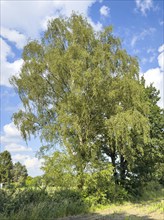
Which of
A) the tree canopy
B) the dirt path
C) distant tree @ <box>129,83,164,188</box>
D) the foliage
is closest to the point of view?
the dirt path

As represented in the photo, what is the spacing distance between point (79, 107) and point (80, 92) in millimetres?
917

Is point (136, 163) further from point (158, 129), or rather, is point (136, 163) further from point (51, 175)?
point (51, 175)

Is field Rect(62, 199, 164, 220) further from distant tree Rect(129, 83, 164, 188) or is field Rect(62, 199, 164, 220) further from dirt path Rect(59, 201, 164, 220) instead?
distant tree Rect(129, 83, 164, 188)

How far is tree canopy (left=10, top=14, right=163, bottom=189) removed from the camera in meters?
15.6

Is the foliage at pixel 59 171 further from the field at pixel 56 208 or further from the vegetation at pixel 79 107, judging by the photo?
the field at pixel 56 208

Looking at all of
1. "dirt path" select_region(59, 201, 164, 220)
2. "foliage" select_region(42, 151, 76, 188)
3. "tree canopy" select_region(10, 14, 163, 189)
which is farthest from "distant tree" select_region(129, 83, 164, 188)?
"foliage" select_region(42, 151, 76, 188)

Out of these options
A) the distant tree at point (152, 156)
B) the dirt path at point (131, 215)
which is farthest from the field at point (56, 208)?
the distant tree at point (152, 156)

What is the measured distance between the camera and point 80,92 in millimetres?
15500

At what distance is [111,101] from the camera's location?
A: 1658 centimetres

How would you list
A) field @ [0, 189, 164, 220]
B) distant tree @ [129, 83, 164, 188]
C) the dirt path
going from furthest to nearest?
distant tree @ [129, 83, 164, 188] → field @ [0, 189, 164, 220] → the dirt path

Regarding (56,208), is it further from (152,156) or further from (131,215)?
(152,156)

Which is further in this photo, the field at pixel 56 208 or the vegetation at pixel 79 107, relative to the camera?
the vegetation at pixel 79 107

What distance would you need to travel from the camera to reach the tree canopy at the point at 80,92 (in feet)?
51.3

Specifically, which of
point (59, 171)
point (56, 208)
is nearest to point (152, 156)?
point (59, 171)
